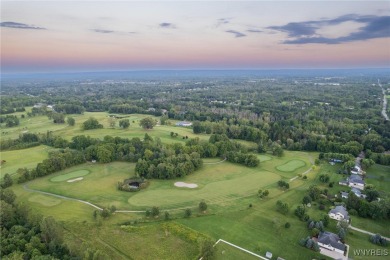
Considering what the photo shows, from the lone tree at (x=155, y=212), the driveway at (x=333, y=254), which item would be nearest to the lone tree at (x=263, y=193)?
the driveway at (x=333, y=254)

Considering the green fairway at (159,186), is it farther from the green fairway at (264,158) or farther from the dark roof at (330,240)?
the dark roof at (330,240)

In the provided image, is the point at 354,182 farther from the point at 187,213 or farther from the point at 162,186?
the point at 162,186

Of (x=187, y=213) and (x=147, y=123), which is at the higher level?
(x=147, y=123)

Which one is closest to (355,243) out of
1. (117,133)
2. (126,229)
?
(126,229)

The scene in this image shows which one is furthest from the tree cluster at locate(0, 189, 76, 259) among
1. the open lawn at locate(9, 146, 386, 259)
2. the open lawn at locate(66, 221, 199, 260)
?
the open lawn at locate(9, 146, 386, 259)

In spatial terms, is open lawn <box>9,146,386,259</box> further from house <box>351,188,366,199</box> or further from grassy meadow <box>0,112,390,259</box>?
house <box>351,188,366,199</box>

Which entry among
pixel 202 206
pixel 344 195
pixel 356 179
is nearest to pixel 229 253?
pixel 202 206

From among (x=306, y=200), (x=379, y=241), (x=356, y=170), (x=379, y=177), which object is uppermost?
(x=356, y=170)

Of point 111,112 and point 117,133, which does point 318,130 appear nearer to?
point 117,133
